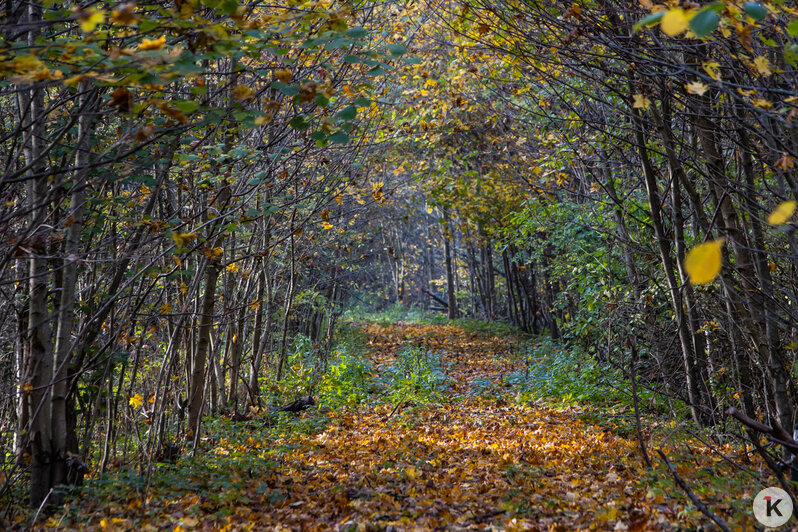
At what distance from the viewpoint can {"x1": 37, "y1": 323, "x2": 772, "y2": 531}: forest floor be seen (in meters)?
3.67

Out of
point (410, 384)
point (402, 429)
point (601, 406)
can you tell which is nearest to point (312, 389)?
point (410, 384)

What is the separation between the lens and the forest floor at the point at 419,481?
367 cm

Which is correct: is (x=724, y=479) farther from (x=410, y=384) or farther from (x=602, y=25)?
(x=410, y=384)

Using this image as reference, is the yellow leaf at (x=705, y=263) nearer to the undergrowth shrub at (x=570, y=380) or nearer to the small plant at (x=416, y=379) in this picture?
the undergrowth shrub at (x=570, y=380)

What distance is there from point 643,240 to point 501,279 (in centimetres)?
1715

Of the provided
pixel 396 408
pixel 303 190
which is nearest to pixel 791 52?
pixel 303 190

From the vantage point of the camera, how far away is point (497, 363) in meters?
12.9

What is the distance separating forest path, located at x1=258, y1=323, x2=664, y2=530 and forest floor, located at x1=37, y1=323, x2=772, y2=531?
0.01 meters

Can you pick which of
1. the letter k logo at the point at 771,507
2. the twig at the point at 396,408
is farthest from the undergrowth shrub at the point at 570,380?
the letter k logo at the point at 771,507

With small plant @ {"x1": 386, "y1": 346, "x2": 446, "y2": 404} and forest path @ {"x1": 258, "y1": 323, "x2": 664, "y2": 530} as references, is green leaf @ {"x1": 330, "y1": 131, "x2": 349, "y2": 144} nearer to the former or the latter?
forest path @ {"x1": 258, "y1": 323, "x2": 664, "y2": 530}

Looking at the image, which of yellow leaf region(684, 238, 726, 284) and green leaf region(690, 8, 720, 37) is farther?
green leaf region(690, 8, 720, 37)

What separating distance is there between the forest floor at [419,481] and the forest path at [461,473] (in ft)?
0.05

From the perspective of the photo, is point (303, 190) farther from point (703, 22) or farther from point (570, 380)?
point (703, 22)

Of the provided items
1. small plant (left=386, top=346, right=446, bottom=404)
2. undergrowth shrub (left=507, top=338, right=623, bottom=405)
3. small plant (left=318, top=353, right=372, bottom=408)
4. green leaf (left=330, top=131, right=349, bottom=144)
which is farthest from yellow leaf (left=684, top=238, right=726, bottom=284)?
small plant (left=318, top=353, right=372, bottom=408)
